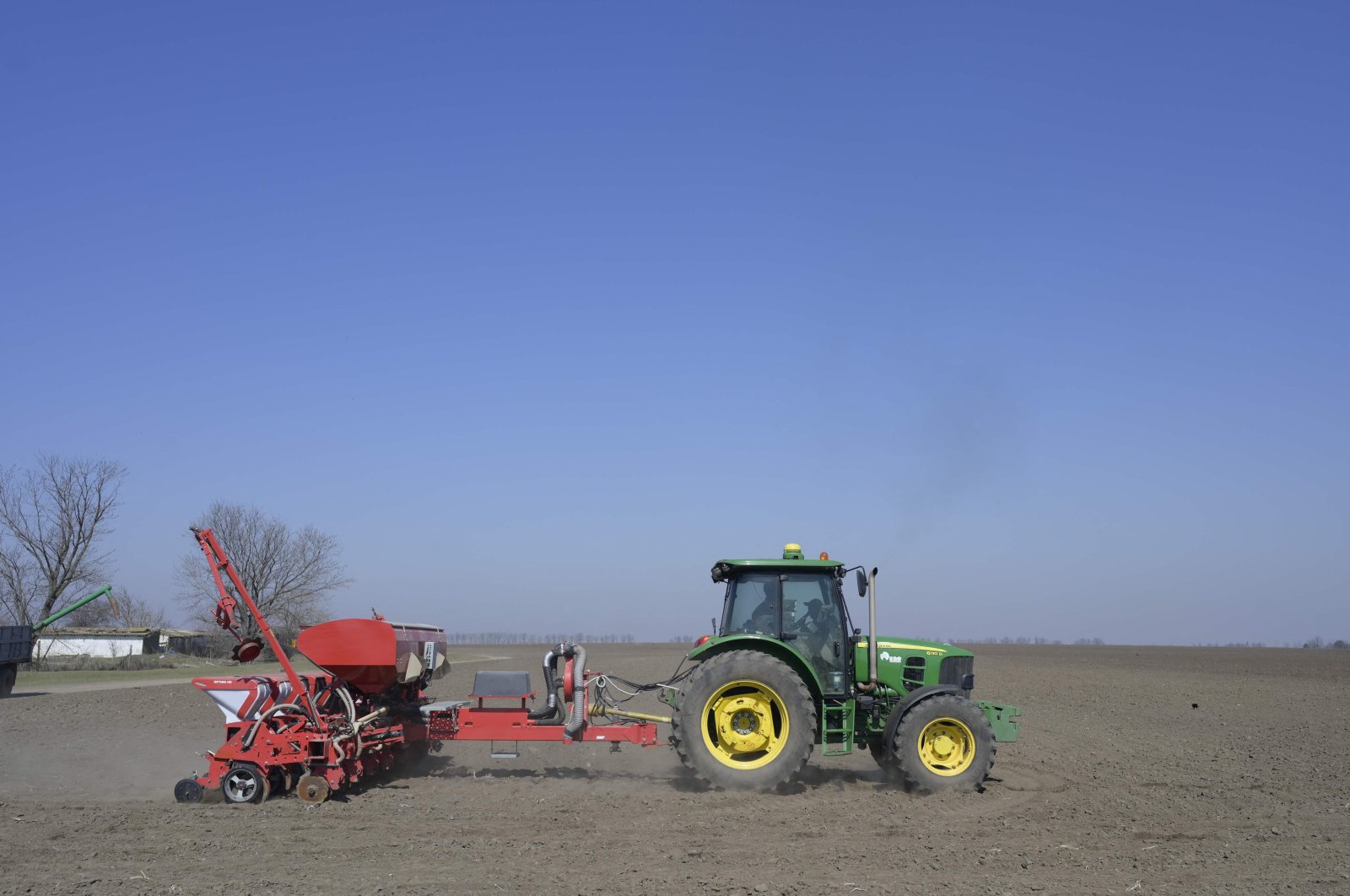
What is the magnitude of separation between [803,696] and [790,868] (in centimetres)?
290

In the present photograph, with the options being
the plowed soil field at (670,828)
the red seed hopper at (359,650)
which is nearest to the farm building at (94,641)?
the plowed soil field at (670,828)

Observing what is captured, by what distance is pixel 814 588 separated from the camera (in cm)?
1095

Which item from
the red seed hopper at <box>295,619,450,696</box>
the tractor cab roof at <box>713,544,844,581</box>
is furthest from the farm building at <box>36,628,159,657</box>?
the tractor cab roof at <box>713,544,844,581</box>

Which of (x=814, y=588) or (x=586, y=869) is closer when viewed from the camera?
(x=586, y=869)

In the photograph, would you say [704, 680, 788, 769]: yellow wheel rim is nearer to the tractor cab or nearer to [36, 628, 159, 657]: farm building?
the tractor cab

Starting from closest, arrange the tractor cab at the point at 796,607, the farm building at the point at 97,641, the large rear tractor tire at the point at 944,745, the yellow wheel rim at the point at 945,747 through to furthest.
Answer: the large rear tractor tire at the point at 944,745, the yellow wheel rim at the point at 945,747, the tractor cab at the point at 796,607, the farm building at the point at 97,641

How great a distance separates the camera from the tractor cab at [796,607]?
425 inches

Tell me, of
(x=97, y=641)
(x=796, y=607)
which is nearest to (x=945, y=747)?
(x=796, y=607)

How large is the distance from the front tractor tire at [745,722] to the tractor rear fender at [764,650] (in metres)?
0.13

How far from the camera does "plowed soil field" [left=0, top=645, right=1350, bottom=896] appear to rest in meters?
6.95

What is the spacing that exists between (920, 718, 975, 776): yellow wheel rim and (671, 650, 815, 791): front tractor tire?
129cm

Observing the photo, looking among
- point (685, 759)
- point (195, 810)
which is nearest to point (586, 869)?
point (685, 759)

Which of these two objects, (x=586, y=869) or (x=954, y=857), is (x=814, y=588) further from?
(x=586, y=869)

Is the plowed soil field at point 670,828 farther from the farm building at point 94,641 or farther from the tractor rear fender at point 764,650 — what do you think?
the farm building at point 94,641
